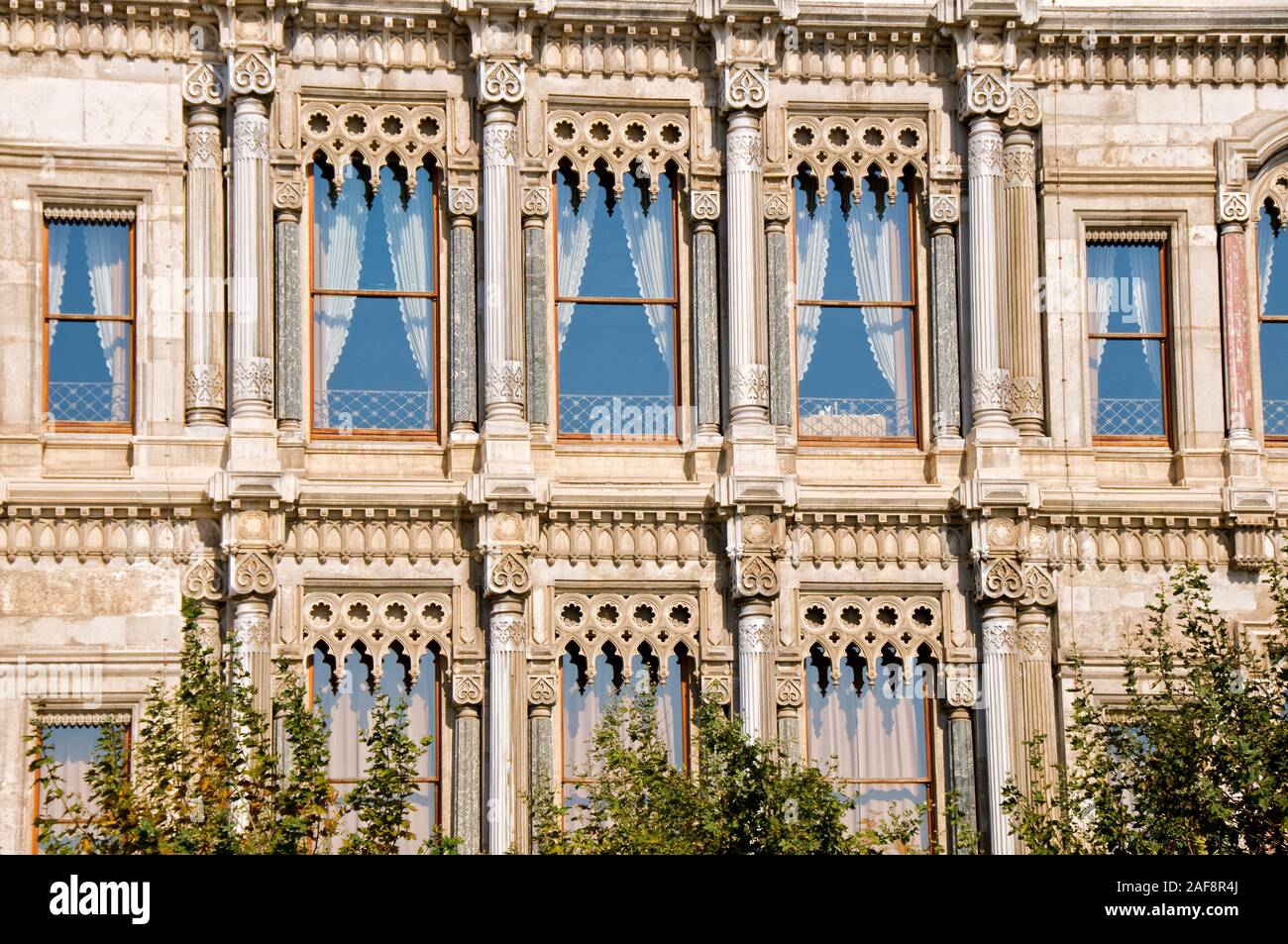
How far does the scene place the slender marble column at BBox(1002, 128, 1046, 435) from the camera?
1178 inches

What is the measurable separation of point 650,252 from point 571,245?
798 millimetres

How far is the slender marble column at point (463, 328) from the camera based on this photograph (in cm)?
2936

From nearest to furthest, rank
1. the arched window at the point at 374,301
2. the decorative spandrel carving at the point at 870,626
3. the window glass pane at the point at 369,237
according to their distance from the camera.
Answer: the decorative spandrel carving at the point at 870,626, the arched window at the point at 374,301, the window glass pane at the point at 369,237

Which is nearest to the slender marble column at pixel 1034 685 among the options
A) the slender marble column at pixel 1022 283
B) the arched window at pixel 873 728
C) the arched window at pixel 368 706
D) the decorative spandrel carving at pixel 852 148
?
the arched window at pixel 873 728

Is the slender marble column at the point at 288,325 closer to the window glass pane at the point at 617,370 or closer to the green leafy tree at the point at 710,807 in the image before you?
the window glass pane at the point at 617,370

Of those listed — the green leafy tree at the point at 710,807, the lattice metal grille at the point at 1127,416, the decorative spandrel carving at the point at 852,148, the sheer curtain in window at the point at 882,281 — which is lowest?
the green leafy tree at the point at 710,807

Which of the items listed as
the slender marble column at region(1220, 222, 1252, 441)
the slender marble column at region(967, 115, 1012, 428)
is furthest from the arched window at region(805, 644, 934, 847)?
the slender marble column at region(1220, 222, 1252, 441)

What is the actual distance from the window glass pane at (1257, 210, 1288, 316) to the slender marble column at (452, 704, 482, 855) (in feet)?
30.1

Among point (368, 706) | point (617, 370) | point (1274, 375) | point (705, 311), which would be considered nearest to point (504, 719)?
point (368, 706)

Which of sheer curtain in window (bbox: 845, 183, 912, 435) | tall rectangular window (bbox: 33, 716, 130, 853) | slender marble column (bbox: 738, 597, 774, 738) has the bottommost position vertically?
tall rectangular window (bbox: 33, 716, 130, 853)

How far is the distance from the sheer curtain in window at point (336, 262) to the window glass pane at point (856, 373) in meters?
4.49

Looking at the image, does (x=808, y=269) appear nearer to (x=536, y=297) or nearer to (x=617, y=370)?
Result: (x=617, y=370)

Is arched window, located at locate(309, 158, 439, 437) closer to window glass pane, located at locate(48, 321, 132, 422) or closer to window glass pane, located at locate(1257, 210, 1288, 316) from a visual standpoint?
window glass pane, located at locate(48, 321, 132, 422)

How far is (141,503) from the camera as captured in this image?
28.5 m
